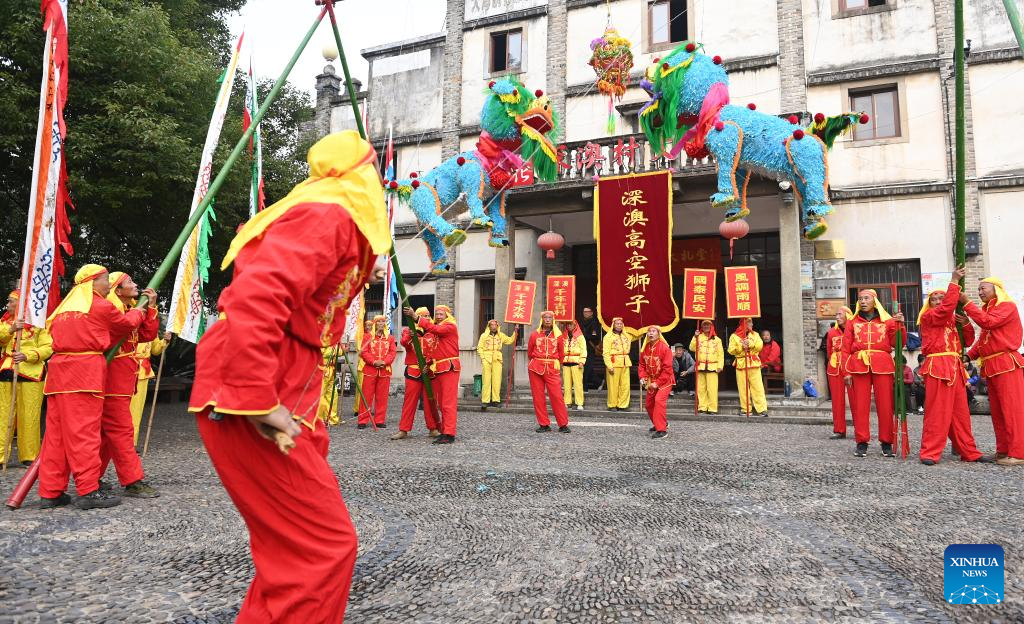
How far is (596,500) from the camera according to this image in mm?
4656

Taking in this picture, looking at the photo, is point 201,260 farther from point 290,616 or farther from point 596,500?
point 290,616

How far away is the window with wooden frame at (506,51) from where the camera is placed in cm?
1769

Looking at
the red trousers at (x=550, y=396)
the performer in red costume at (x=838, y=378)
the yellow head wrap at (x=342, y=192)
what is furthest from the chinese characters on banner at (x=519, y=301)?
the yellow head wrap at (x=342, y=192)

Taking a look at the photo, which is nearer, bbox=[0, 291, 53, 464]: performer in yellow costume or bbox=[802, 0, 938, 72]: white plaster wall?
bbox=[0, 291, 53, 464]: performer in yellow costume

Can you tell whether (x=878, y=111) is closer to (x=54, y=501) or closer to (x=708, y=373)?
(x=708, y=373)

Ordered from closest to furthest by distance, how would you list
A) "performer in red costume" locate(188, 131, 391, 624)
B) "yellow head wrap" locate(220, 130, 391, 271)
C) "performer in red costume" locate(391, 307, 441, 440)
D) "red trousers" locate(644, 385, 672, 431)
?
"performer in red costume" locate(188, 131, 391, 624) < "yellow head wrap" locate(220, 130, 391, 271) < "performer in red costume" locate(391, 307, 441, 440) < "red trousers" locate(644, 385, 672, 431)

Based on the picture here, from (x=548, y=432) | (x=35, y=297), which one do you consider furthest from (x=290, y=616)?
(x=548, y=432)

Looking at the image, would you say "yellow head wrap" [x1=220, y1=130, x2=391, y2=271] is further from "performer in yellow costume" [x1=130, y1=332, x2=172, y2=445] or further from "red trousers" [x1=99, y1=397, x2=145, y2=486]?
"performer in yellow costume" [x1=130, y1=332, x2=172, y2=445]

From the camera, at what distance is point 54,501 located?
459cm

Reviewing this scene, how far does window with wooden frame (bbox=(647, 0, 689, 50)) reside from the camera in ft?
52.2

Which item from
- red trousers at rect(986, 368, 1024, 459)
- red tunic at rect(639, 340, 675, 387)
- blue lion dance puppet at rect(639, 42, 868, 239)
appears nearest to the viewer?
red trousers at rect(986, 368, 1024, 459)

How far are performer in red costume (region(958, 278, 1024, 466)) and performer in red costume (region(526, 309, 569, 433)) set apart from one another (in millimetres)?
5124

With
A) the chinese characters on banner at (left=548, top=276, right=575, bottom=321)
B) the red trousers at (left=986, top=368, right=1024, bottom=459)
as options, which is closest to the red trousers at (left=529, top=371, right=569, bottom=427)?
the chinese characters on banner at (left=548, top=276, right=575, bottom=321)

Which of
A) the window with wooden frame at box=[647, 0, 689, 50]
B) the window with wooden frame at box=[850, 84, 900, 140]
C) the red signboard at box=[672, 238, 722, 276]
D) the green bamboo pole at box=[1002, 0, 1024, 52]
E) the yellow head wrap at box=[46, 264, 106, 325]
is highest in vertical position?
the window with wooden frame at box=[647, 0, 689, 50]
